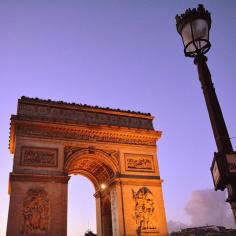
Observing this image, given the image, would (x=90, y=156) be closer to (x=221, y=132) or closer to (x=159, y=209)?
(x=159, y=209)

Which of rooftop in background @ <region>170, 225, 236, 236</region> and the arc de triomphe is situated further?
rooftop in background @ <region>170, 225, 236, 236</region>

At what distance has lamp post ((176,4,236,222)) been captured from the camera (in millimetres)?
3459

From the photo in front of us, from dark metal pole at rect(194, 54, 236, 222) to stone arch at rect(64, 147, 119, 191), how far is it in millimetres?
13260

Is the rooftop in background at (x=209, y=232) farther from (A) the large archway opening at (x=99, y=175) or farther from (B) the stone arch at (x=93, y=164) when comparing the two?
(B) the stone arch at (x=93, y=164)

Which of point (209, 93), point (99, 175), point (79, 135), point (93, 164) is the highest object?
point (79, 135)

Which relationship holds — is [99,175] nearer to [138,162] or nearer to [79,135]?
[138,162]

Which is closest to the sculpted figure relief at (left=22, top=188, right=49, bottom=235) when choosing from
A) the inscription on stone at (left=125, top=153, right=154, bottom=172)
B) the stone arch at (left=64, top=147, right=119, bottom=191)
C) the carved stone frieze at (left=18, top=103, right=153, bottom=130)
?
the stone arch at (left=64, top=147, right=119, bottom=191)

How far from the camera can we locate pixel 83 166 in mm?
19453

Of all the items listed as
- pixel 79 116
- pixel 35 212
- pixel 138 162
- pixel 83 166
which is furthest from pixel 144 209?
pixel 79 116

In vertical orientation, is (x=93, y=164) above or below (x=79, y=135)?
below

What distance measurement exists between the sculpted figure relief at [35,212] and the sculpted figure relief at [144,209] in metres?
4.94

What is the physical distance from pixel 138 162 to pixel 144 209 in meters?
2.82

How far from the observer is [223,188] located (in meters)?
3.66

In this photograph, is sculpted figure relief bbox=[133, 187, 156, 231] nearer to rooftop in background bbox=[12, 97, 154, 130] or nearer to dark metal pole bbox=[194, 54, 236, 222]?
rooftop in background bbox=[12, 97, 154, 130]
